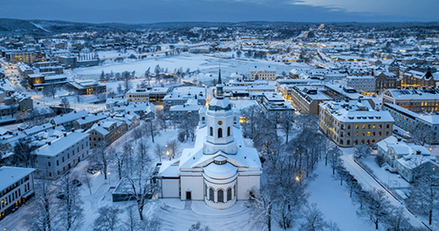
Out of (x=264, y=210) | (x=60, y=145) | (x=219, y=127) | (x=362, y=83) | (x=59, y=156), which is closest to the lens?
(x=264, y=210)

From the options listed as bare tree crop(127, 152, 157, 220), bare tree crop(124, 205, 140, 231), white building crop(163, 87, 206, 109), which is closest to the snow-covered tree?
bare tree crop(127, 152, 157, 220)

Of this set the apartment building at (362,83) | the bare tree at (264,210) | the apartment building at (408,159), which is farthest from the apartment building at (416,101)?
the bare tree at (264,210)

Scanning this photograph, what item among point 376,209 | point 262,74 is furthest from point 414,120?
point 262,74

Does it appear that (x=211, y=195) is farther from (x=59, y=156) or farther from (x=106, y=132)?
(x=106, y=132)

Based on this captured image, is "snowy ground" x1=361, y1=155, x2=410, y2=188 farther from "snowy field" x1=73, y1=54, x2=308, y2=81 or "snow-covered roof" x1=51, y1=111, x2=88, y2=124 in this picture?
"snowy field" x1=73, y1=54, x2=308, y2=81

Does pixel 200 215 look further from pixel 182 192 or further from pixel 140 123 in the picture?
pixel 140 123

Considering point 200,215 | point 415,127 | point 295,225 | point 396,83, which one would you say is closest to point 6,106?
point 200,215
